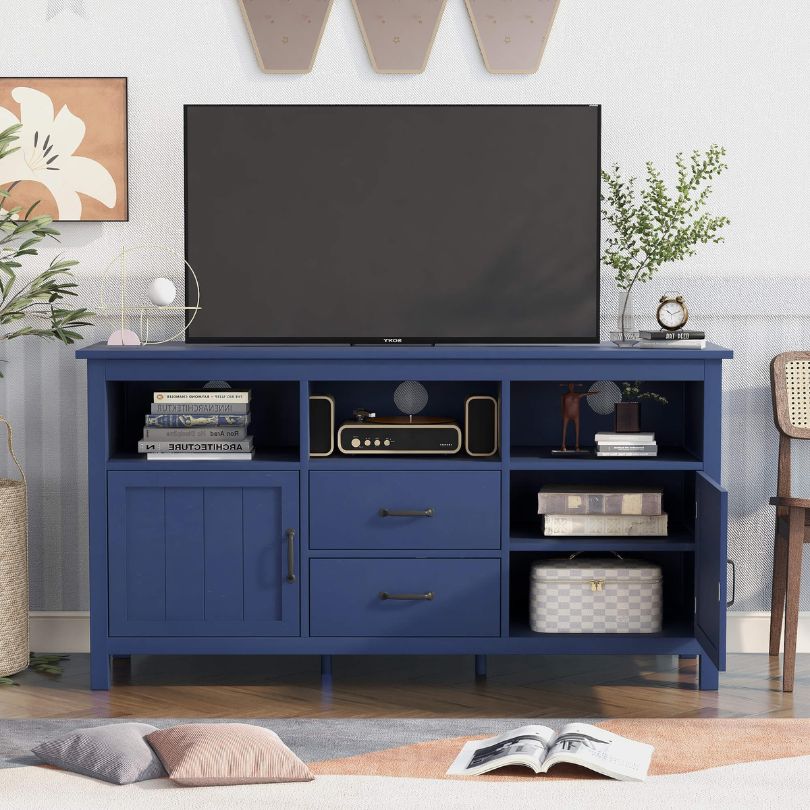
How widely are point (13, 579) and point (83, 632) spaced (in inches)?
17.1

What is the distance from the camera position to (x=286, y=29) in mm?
3643

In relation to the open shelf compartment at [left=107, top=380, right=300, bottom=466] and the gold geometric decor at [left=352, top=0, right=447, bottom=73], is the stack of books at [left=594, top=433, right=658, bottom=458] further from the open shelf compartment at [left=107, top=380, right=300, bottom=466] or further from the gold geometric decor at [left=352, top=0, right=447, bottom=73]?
the gold geometric decor at [left=352, top=0, right=447, bottom=73]

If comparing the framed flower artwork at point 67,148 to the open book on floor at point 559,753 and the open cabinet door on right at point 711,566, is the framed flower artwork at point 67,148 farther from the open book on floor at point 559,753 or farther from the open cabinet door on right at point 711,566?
the open book on floor at point 559,753

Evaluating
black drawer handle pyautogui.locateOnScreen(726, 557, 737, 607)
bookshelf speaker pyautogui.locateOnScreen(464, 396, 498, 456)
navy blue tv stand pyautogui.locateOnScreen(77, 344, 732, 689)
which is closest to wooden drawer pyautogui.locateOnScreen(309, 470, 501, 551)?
navy blue tv stand pyautogui.locateOnScreen(77, 344, 732, 689)

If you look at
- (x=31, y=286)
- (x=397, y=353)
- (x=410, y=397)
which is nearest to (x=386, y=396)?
(x=410, y=397)

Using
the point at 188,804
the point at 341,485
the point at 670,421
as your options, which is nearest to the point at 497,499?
the point at 341,485

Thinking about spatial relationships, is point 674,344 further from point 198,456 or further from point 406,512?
point 198,456

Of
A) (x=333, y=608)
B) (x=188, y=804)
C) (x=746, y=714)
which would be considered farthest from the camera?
(x=333, y=608)

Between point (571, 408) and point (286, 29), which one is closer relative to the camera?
point (571, 408)

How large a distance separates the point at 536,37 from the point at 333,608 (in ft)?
6.17

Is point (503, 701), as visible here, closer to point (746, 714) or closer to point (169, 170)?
point (746, 714)

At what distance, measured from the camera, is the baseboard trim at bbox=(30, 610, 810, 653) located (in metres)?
3.77

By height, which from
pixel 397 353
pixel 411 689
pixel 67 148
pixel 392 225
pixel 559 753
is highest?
pixel 67 148

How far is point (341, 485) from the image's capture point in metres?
3.28
